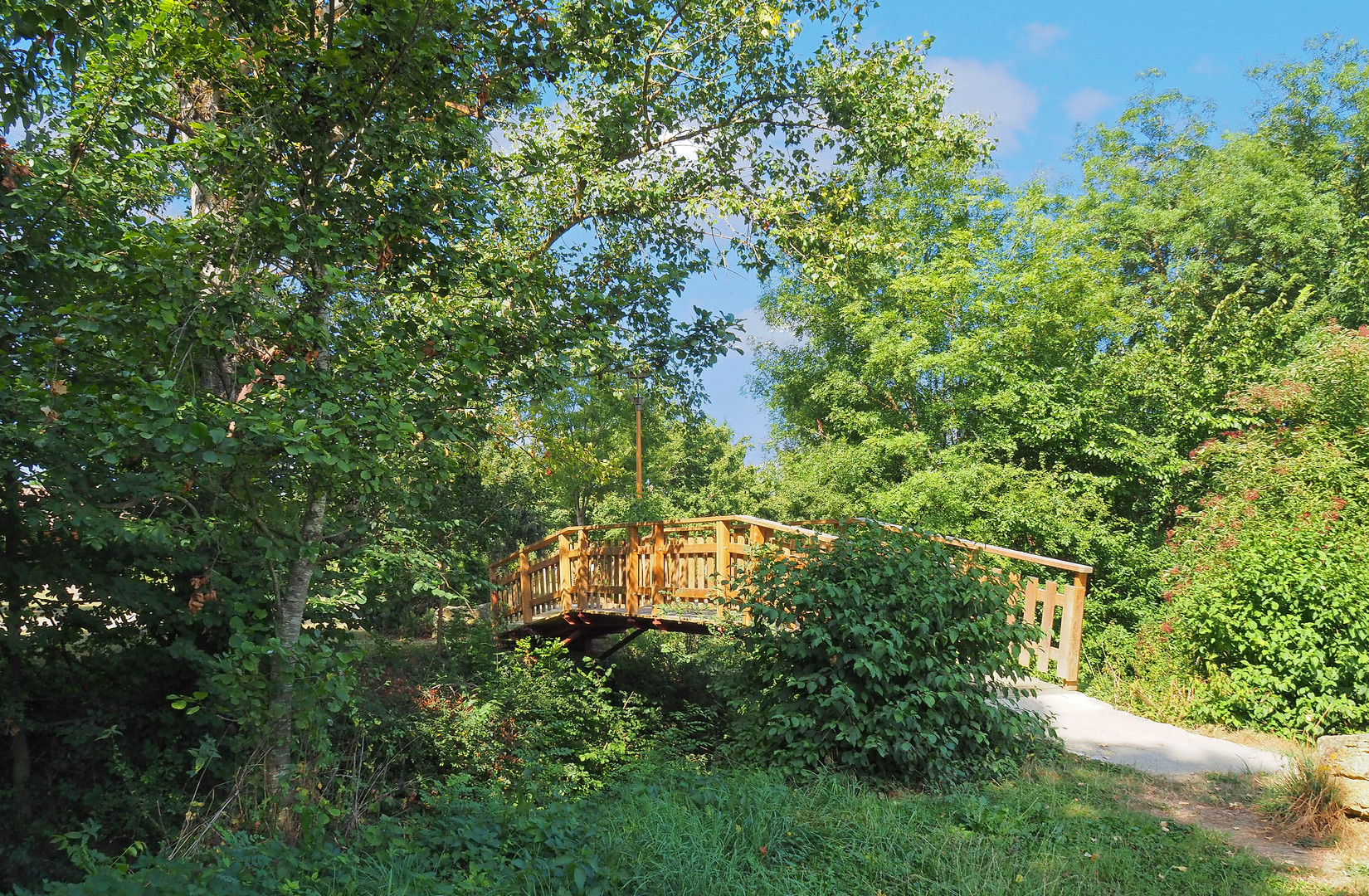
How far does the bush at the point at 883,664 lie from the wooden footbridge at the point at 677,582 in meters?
0.28

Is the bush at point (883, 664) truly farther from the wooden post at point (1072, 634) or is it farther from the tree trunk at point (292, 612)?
the tree trunk at point (292, 612)

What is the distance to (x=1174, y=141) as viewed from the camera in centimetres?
1922

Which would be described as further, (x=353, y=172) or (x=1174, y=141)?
(x=1174, y=141)

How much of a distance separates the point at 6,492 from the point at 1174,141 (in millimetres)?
22177

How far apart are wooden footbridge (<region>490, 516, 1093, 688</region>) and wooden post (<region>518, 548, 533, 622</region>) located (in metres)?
0.01

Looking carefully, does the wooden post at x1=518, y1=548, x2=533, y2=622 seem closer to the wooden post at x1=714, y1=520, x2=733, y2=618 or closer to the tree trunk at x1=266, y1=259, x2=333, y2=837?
the wooden post at x1=714, y1=520, x2=733, y2=618

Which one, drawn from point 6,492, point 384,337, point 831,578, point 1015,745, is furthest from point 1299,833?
point 6,492

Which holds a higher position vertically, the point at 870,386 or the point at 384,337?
the point at 870,386

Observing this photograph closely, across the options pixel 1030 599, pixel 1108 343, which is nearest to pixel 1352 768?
pixel 1030 599

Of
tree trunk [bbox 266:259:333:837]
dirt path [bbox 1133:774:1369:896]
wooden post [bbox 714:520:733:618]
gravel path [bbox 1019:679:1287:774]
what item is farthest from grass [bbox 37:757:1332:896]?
wooden post [bbox 714:520:733:618]

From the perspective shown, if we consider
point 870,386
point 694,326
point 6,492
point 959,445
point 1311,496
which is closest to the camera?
point 6,492

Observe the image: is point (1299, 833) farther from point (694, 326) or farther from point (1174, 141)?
point (1174, 141)

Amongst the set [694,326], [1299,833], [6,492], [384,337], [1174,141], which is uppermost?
[1174,141]

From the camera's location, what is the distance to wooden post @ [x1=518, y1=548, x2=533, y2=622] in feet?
44.0
